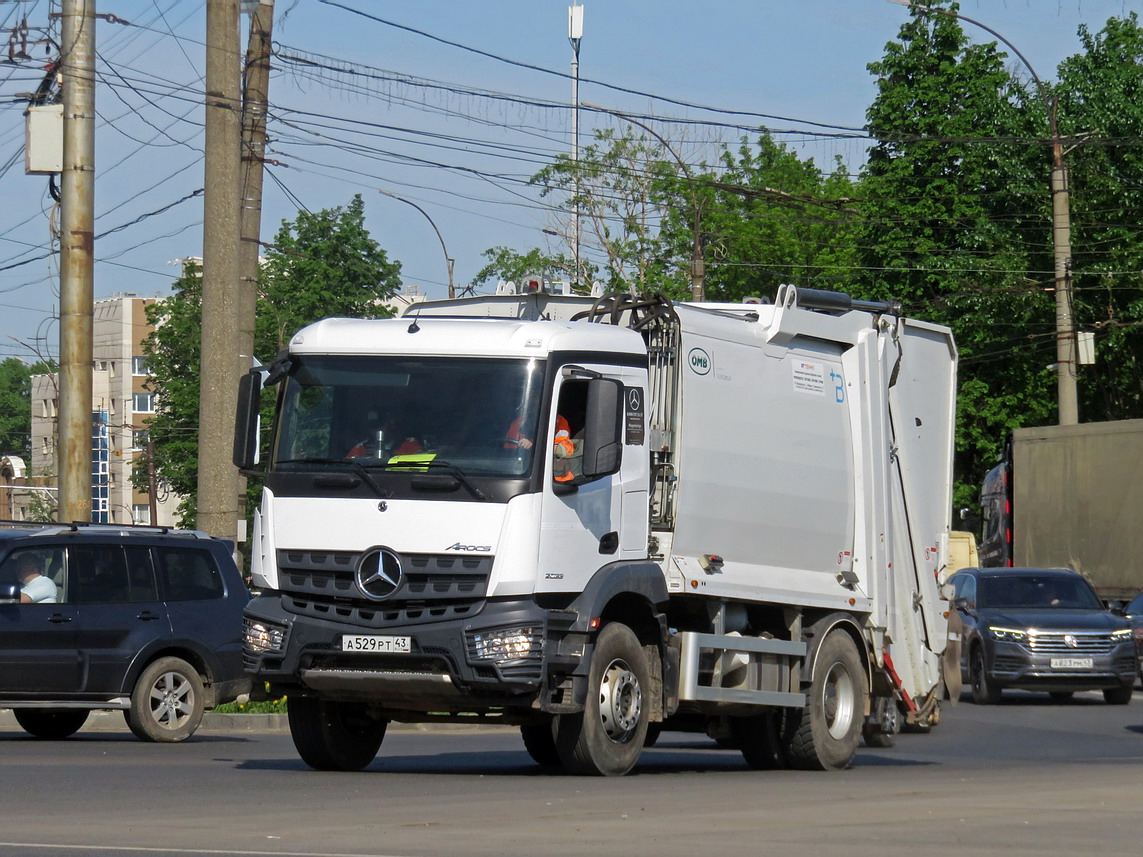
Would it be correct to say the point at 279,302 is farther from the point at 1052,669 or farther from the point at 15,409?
the point at 15,409

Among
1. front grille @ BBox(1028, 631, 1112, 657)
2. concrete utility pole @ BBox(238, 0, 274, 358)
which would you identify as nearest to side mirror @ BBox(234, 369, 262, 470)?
concrete utility pole @ BBox(238, 0, 274, 358)

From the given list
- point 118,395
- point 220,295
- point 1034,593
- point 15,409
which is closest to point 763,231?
point 1034,593

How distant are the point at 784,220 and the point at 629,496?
5286 centimetres

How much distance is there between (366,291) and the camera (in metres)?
67.2

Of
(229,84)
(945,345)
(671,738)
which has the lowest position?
(671,738)

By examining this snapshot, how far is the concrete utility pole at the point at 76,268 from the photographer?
21500mm

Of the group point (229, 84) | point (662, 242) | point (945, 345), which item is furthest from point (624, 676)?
point (662, 242)

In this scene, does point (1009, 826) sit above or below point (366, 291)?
below

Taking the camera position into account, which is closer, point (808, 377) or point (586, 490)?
point (586, 490)

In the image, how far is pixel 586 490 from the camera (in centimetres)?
1189

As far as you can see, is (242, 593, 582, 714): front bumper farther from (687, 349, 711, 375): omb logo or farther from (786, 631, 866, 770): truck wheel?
(786, 631, 866, 770): truck wheel

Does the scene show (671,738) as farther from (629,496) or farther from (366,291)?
(366,291)

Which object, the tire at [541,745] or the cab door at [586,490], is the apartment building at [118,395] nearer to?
the tire at [541,745]

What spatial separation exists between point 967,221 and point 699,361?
122 ft
